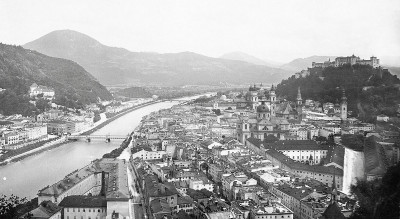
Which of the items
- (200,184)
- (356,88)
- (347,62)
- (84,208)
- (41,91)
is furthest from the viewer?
(41,91)

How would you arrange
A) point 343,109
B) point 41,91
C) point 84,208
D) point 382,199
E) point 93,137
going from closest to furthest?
point 382,199 < point 84,208 < point 343,109 < point 93,137 < point 41,91

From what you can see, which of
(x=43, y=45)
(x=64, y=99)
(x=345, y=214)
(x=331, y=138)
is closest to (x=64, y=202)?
(x=345, y=214)

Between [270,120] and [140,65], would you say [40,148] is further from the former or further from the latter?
[140,65]

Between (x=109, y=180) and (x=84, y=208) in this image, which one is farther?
(x=109, y=180)

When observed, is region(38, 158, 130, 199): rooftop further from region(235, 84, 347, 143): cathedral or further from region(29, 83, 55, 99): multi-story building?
region(29, 83, 55, 99): multi-story building

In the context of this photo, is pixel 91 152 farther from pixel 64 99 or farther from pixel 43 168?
pixel 64 99

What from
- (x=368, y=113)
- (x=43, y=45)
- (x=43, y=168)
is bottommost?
(x=43, y=168)

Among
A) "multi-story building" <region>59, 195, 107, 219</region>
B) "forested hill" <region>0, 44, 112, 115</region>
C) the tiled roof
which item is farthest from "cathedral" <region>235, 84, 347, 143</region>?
"forested hill" <region>0, 44, 112, 115</region>

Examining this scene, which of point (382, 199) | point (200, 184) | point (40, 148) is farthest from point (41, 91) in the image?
point (382, 199)

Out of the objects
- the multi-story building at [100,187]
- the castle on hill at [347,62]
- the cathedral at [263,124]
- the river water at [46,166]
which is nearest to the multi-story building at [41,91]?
the river water at [46,166]
